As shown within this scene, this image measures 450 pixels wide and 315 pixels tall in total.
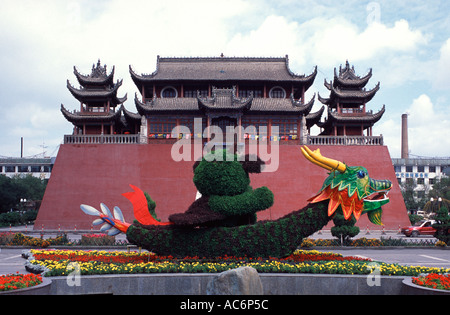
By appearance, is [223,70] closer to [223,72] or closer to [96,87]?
[223,72]

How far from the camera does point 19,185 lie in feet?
113

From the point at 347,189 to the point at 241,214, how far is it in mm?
2262

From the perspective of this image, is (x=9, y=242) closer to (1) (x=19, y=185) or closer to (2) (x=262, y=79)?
(2) (x=262, y=79)

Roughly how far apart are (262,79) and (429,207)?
18814 mm

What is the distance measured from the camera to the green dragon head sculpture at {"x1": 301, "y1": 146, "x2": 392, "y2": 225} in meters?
8.53

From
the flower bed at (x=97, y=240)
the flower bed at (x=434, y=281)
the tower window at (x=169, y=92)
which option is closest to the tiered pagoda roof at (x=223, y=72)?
the tower window at (x=169, y=92)

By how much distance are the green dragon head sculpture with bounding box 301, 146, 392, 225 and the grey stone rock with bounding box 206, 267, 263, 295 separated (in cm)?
323

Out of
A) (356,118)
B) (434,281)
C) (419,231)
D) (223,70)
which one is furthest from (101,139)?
(434,281)

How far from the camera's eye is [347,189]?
8.50 meters

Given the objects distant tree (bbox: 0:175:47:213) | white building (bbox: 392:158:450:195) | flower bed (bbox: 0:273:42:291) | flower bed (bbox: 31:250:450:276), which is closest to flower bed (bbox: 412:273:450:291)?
flower bed (bbox: 31:250:450:276)

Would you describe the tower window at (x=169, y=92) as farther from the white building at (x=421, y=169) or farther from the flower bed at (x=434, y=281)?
the white building at (x=421, y=169)

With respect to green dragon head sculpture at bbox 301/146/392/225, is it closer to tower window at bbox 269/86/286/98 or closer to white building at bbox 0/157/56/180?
tower window at bbox 269/86/286/98

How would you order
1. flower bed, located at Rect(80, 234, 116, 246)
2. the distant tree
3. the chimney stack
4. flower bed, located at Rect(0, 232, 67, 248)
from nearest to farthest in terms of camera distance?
flower bed, located at Rect(0, 232, 67, 248)
flower bed, located at Rect(80, 234, 116, 246)
the distant tree
the chimney stack
